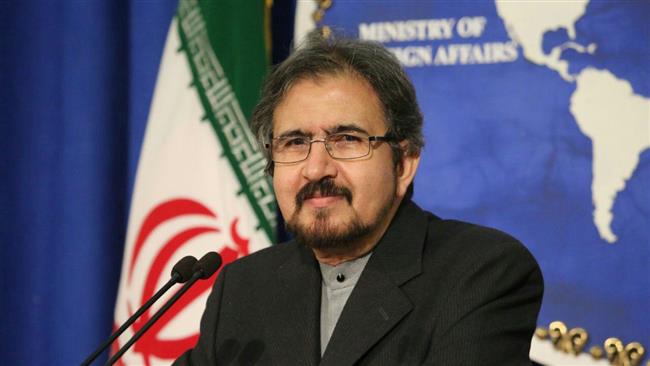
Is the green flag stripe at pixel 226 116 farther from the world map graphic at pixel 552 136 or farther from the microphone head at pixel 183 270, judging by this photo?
the microphone head at pixel 183 270

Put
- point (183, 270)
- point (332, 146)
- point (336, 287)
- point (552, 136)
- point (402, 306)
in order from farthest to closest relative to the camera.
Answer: point (552, 136), point (336, 287), point (332, 146), point (402, 306), point (183, 270)

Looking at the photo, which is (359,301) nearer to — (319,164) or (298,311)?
(298,311)

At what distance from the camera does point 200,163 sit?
11.3 ft

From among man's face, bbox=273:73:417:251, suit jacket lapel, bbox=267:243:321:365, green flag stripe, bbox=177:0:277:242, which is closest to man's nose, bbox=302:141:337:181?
man's face, bbox=273:73:417:251

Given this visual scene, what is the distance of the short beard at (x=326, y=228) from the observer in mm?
2273

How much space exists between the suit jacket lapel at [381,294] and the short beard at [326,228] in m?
0.08

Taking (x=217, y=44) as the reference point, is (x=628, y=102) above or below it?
below

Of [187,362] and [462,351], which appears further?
[187,362]

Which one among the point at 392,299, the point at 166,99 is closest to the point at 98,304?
the point at 166,99

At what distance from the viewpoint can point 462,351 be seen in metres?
2.00

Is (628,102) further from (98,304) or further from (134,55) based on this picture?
(98,304)

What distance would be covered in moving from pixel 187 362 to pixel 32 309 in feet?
5.23

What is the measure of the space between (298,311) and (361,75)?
0.63 m

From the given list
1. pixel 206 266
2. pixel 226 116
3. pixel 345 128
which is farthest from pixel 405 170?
pixel 226 116
